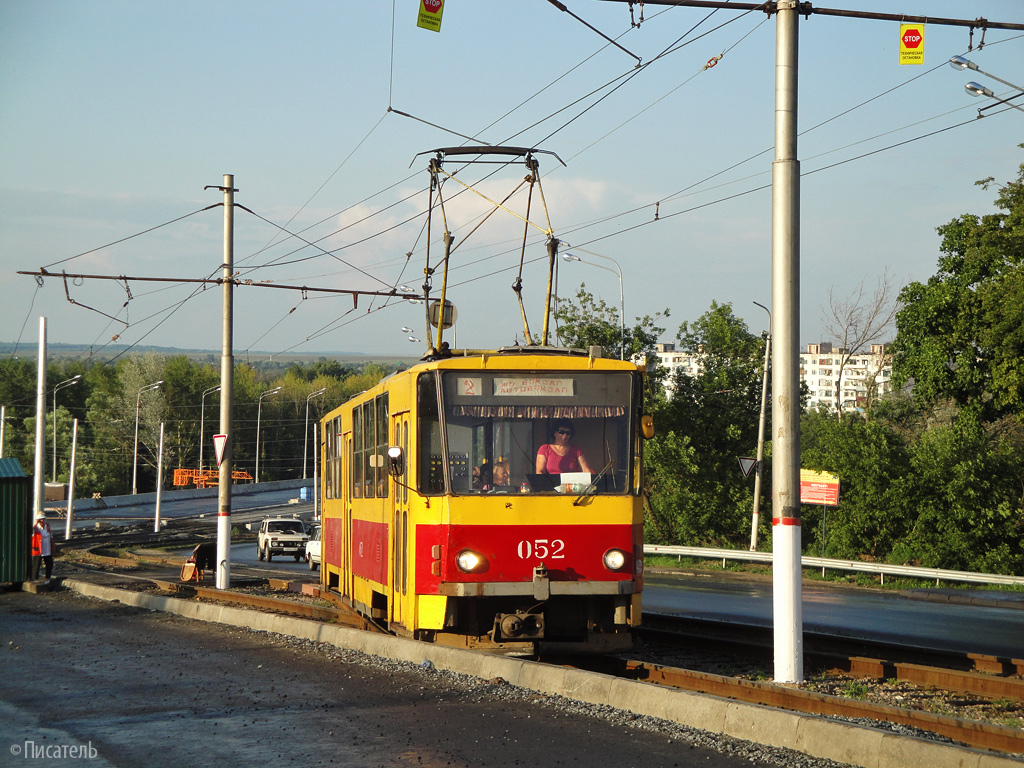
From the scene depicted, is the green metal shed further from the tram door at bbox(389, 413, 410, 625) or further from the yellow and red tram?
the yellow and red tram

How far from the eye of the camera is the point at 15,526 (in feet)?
81.1

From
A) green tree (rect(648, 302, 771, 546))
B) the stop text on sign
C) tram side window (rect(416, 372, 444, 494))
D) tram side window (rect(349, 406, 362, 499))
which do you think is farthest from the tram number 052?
green tree (rect(648, 302, 771, 546))

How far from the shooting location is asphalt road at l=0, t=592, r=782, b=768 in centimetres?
734

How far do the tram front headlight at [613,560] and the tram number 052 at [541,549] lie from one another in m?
0.46

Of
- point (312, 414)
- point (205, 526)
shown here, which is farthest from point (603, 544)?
point (312, 414)

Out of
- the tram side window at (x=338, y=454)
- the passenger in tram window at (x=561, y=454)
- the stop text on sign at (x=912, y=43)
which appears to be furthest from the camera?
the tram side window at (x=338, y=454)

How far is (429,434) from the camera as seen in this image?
36.7ft

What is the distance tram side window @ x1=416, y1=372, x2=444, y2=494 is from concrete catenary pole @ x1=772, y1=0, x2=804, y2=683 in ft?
10.9

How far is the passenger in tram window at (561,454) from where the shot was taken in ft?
36.3

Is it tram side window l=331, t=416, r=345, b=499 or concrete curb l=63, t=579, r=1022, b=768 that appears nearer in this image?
concrete curb l=63, t=579, r=1022, b=768

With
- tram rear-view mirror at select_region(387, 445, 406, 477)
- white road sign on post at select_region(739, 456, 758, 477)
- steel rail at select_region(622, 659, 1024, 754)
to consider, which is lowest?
steel rail at select_region(622, 659, 1024, 754)

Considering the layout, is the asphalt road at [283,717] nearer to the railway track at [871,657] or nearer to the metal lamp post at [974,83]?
the railway track at [871,657]

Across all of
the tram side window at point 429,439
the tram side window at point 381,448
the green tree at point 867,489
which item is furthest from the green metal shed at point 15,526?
the green tree at point 867,489

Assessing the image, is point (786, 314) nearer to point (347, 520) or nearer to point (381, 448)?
point (381, 448)
